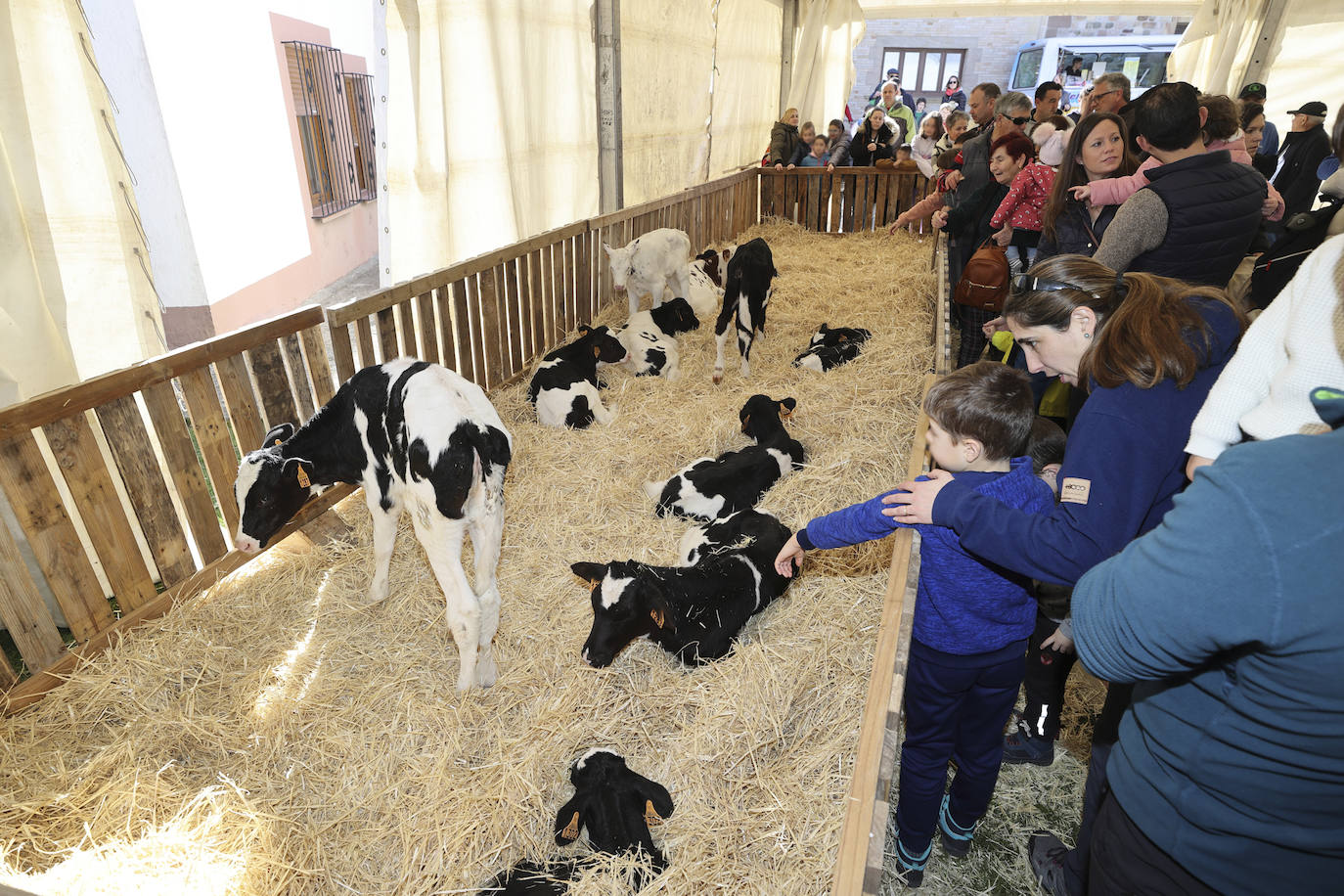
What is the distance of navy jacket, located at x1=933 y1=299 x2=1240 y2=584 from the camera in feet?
5.52

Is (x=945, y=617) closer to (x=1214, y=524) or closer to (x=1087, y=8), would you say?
(x=1214, y=524)

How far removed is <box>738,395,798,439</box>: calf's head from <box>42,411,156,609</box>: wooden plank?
3720mm

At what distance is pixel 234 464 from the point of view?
3.85 metres

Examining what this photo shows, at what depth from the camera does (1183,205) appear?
2775 millimetres

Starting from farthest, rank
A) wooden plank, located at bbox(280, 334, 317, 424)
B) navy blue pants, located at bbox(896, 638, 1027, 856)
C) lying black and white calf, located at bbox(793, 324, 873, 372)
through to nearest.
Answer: lying black and white calf, located at bbox(793, 324, 873, 372) → wooden plank, located at bbox(280, 334, 317, 424) → navy blue pants, located at bbox(896, 638, 1027, 856)

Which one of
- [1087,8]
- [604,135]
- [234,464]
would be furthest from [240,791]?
[1087,8]

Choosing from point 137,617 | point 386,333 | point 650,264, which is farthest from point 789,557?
point 650,264

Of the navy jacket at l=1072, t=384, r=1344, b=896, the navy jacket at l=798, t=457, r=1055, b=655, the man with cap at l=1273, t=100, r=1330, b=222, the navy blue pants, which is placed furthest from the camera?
the man with cap at l=1273, t=100, r=1330, b=222

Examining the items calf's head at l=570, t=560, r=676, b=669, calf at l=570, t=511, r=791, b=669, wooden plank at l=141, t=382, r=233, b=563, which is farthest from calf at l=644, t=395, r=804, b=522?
wooden plank at l=141, t=382, r=233, b=563

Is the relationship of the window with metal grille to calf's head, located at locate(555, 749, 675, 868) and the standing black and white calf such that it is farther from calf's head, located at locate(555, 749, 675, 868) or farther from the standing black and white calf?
calf's head, located at locate(555, 749, 675, 868)

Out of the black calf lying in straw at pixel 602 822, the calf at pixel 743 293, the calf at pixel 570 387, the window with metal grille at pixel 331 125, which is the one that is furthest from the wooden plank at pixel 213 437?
the window with metal grille at pixel 331 125

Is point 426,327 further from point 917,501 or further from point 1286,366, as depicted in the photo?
point 1286,366

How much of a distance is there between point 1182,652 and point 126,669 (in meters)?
3.95

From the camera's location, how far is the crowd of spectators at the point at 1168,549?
0.91 metres
